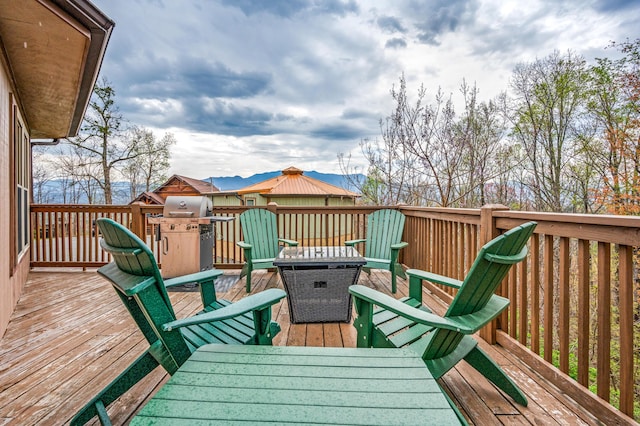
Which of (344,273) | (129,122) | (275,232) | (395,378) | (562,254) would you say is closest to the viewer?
(395,378)

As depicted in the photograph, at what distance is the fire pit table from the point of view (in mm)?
2928

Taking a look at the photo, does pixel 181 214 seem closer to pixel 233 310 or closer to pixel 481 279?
pixel 233 310

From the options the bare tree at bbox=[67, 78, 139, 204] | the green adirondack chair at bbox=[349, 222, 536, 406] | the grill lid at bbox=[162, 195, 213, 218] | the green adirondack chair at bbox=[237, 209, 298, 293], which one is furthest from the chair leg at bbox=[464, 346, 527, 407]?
the bare tree at bbox=[67, 78, 139, 204]

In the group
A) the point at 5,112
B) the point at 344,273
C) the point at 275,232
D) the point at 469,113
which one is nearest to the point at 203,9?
the point at 5,112

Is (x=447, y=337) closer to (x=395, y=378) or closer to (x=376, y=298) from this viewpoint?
(x=376, y=298)

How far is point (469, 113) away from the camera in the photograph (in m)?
9.02

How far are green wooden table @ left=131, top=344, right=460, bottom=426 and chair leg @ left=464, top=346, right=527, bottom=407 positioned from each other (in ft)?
2.44

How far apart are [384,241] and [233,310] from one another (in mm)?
3121

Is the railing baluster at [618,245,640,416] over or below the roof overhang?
below

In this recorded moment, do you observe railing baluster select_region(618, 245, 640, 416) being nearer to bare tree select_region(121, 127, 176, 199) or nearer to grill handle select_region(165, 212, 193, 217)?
grill handle select_region(165, 212, 193, 217)

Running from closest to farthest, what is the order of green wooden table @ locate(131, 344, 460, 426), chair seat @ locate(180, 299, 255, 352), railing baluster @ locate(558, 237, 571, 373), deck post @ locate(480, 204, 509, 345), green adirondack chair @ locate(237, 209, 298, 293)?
green wooden table @ locate(131, 344, 460, 426), chair seat @ locate(180, 299, 255, 352), railing baluster @ locate(558, 237, 571, 373), deck post @ locate(480, 204, 509, 345), green adirondack chair @ locate(237, 209, 298, 293)

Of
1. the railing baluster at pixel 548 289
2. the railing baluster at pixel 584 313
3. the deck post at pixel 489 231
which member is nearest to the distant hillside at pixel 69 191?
the deck post at pixel 489 231

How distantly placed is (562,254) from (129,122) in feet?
51.5

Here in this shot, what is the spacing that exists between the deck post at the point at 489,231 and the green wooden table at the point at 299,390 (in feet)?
5.19
